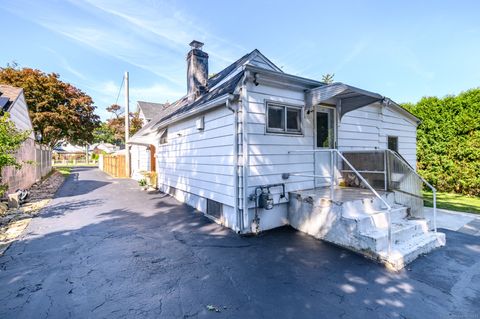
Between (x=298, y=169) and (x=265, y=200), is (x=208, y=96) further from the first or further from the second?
(x=265, y=200)

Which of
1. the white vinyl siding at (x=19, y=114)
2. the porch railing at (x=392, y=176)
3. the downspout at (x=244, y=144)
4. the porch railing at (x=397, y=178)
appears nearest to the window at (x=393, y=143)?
the porch railing at (x=392, y=176)

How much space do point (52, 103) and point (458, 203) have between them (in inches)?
1166

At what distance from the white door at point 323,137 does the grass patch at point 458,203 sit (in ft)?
14.3

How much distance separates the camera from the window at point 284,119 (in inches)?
214

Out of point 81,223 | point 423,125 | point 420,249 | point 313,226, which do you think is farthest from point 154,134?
point 423,125

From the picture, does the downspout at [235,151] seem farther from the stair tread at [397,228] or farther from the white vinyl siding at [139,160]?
the white vinyl siding at [139,160]

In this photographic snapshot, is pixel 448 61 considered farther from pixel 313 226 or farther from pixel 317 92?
pixel 313 226

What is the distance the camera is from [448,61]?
12.1 metres

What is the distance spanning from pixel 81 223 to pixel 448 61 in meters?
17.6

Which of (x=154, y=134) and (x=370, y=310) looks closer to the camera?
(x=370, y=310)

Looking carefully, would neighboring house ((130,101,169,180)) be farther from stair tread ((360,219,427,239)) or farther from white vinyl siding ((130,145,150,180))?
stair tread ((360,219,427,239))

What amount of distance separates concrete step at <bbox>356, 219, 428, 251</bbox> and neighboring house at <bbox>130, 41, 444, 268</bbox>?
0.02m

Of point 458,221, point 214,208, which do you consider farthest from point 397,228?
point 214,208

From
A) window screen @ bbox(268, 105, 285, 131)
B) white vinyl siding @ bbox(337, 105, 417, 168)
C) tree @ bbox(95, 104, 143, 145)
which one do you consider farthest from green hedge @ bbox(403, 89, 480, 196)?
tree @ bbox(95, 104, 143, 145)
